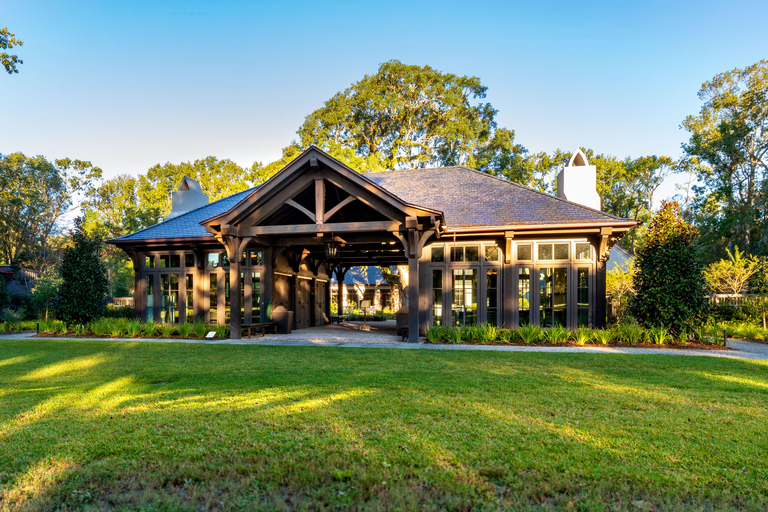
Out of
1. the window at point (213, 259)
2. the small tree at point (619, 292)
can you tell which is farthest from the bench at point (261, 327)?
the small tree at point (619, 292)

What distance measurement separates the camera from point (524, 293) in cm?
1346

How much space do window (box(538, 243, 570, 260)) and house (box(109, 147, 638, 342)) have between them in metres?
0.03

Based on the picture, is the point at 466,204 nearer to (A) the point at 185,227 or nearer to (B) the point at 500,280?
(B) the point at 500,280

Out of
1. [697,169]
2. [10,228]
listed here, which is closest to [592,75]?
[697,169]

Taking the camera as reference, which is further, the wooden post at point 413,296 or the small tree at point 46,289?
the small tree at point 46,289

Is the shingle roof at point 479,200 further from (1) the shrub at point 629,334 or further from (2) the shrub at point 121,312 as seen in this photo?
(2) the shrub at point 121,312

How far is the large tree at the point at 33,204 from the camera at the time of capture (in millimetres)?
34594

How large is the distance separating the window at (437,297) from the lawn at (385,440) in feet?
20.4

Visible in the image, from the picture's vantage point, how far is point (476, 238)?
44.8ft

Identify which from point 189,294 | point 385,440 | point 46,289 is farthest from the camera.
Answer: point 46,289

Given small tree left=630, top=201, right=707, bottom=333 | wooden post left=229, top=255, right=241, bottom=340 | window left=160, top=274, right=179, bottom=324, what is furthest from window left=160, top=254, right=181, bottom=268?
small tree left=630, top=201, right=707, bottom=333

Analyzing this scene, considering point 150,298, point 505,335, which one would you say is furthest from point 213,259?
point 505,335

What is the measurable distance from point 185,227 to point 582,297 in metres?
13.8

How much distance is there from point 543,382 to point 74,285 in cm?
1491
